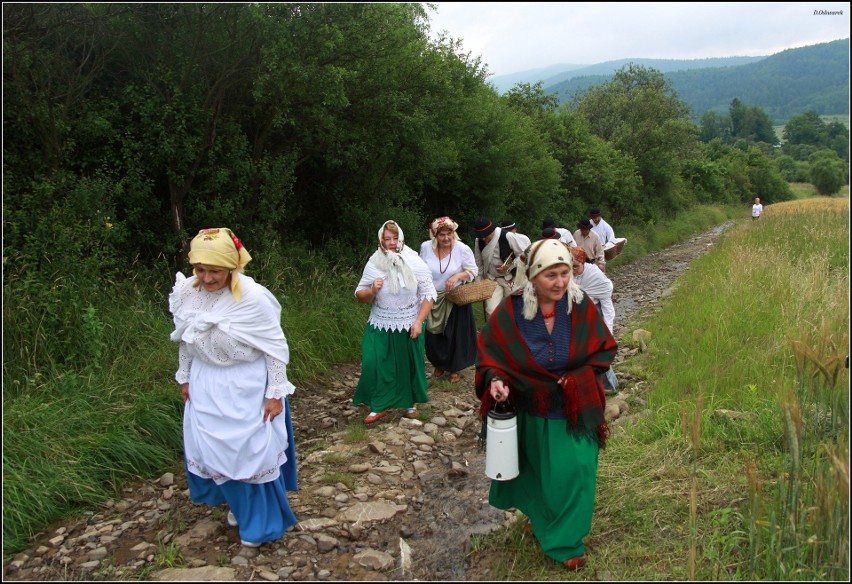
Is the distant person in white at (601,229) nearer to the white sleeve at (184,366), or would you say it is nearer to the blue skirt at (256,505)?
the blue skirt at (256,505)

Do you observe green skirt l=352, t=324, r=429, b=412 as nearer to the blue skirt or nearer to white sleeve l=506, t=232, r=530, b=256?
white sleeve l=506, t=232, r=530, b=256

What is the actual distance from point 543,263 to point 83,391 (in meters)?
4.04

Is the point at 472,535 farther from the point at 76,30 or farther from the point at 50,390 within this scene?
the point at 76,30

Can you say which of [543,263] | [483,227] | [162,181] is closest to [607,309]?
[483,227]

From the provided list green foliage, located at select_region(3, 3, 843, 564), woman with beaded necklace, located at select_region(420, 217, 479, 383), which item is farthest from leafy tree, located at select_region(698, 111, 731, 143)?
woman with beaded necklace, located at select_region(420, 217, 479, 383)

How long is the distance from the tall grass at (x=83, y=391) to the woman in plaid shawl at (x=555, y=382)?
9.91 ft

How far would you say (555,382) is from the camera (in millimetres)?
3504

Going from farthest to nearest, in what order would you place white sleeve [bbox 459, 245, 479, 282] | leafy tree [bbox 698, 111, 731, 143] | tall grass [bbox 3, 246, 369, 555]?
leafy tree [bbox 698, 111, 731, 143] → white sleeve [bbox 459, 245, 479, 282] → tall grass [bbox 3, 246, 369, 555]

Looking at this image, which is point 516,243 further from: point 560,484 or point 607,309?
point 560,484

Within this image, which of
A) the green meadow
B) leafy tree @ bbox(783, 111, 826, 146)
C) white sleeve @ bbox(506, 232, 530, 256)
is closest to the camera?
the green meadow

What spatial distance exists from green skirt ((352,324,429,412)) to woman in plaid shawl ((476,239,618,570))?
97.7 inches

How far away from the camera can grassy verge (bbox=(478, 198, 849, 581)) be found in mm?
3055

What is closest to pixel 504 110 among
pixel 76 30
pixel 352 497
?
pixel 76 30

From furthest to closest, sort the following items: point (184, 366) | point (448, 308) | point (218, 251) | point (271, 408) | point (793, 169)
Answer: point (793, 169)
point (448, 308)
point (184, 366)
point (271, 408)
point (218, 251)
